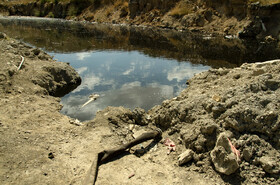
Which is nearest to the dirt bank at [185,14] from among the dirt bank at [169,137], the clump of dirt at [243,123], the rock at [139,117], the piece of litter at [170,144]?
the dirt bank at [169,137]

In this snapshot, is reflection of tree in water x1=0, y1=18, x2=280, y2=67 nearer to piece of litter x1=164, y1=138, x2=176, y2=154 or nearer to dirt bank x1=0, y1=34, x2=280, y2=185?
dirt bank x1=0, y1=34, x2=280, y2=185

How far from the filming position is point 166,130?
9172 millimetres

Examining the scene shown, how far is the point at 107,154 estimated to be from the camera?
7.13m

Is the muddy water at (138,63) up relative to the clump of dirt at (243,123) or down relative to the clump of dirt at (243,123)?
down

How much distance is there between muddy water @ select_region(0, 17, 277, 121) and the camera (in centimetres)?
1380

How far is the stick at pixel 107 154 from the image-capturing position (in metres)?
6.12

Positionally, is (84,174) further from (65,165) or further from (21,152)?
(21,152)

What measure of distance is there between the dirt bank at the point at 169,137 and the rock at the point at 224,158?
23 mm

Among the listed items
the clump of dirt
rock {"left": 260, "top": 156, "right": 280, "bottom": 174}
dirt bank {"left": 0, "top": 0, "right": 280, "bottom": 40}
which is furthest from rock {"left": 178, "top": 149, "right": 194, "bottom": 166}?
dirt bank {"left": 0, "top": 0, "right": 280, "bottom": 40}

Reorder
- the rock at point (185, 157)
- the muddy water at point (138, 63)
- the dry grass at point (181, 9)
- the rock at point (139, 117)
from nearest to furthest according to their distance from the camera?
the rock at point (185, 157), the rock at point (139, 117), the muddy water at point (138, 63), the dry grass at point (181, 9)

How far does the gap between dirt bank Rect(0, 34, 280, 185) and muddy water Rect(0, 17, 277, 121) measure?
283 cm

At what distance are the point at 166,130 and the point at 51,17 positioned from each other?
235 feet

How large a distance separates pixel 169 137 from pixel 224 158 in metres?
2.58

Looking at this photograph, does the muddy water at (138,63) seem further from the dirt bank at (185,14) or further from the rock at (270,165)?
the rock at (270,165)
